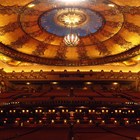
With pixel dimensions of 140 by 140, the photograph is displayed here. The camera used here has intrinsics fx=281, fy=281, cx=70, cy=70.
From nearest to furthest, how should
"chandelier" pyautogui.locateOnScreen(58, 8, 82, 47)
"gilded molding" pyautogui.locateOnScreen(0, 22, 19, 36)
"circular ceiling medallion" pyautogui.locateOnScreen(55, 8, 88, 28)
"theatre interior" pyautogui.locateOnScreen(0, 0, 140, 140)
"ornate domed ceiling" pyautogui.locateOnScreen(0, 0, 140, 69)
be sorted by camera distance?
"theatre interior" pyautogui.locateOnScreen(0, 0, 140, 140), "ornate domed ceiling" pyautogui.locateOnScreen(0, 0, 140, 69), "chandelier" pyautogui.locateOnScreen(58, 8, 82, 47), "circular ceiling medallion" pyautogui.locateOnScreen(55, 8, 88, 28), "gilded molding" pyautogui.locateOnScreen(0, 22, 19, 36)

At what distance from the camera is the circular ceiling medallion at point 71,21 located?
8719 mm

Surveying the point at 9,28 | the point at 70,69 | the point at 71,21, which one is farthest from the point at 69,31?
the point at 9,28

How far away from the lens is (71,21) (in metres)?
9.23

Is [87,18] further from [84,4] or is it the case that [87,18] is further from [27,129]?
[27,129]

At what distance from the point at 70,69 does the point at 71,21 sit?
98.5 inches

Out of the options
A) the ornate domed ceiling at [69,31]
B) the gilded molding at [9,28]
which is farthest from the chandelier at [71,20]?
the gilded molding at [9,28]

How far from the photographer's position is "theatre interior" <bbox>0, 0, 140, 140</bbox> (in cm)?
614

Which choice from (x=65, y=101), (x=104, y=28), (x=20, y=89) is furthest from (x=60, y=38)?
(x=65, y=101)

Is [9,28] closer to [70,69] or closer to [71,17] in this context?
[71,17]

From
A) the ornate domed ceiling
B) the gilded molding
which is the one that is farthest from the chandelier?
the gilded molding

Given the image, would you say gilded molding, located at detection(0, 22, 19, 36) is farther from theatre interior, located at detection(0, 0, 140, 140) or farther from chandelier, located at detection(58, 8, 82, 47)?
chandelier, located at detection(58, 8, 82, 47)

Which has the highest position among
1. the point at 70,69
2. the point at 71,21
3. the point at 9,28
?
the point at 71,21

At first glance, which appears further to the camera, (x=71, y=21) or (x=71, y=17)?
(x=71, y=21)

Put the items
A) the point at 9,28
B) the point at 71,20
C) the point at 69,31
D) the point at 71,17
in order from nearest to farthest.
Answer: the point at 71,17, the point at 71,20, the point at 9,28, the point at 69,31
